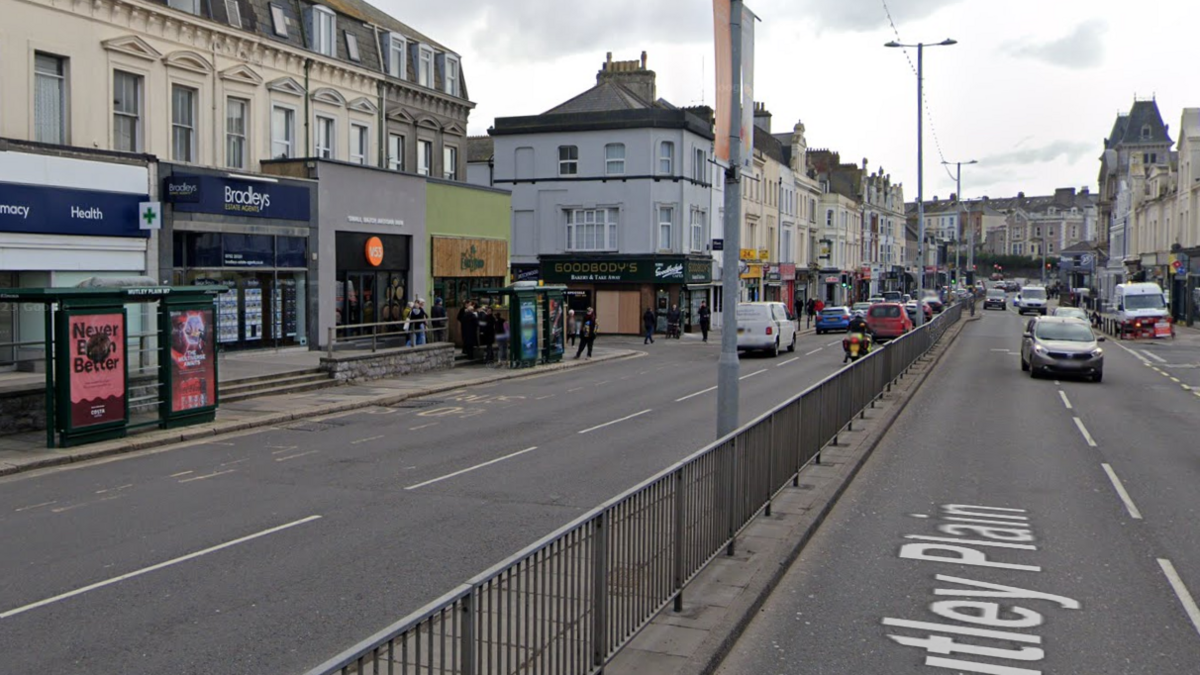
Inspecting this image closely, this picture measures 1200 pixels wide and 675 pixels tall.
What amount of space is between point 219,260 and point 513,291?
8.22 meters

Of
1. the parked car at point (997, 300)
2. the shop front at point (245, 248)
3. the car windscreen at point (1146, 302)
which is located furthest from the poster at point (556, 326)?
the parked car at point (997, 300)

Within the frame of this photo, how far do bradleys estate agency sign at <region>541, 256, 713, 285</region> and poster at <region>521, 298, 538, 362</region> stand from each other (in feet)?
59.4

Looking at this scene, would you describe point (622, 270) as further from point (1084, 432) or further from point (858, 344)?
point (1084, 432)

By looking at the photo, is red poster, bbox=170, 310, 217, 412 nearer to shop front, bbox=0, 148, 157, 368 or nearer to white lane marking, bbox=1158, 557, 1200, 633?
shop front, bbox=0, 148, 157, 368

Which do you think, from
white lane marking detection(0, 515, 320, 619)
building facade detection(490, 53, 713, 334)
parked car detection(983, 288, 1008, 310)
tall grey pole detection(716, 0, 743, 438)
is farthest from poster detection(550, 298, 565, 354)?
parked car detection(983, 288, 1008, 310)

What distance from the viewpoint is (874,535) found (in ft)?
33.6

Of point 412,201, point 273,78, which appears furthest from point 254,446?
point 412,201

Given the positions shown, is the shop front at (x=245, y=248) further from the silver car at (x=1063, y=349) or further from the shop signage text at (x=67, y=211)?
the silver car at (x=1063, y=349)

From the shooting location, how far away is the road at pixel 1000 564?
7.02 metres

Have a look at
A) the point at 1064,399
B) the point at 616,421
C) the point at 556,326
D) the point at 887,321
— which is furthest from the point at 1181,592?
the point at 887,321

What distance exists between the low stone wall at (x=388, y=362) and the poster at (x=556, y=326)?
137 inches

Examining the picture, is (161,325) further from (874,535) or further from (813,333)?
(813,333)

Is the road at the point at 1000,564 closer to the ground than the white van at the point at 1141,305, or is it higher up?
closer to the ground

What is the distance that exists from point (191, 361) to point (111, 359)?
1.89 metres
